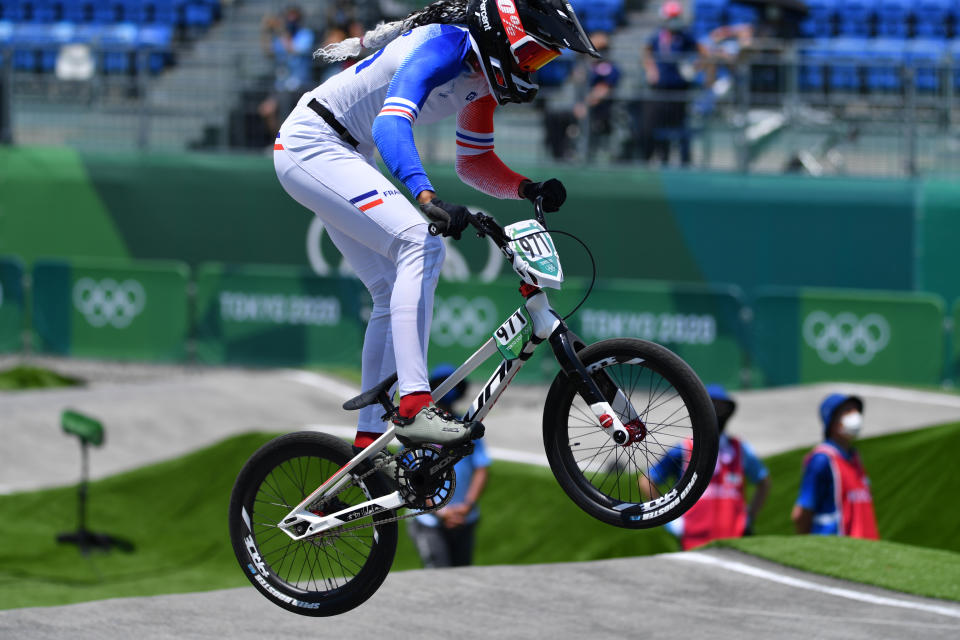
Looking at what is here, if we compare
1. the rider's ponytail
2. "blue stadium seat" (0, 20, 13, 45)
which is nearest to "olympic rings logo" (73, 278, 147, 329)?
"blue stadium seat" (0, 20, 13, 45)

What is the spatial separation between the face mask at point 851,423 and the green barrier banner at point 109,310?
36.6 ft

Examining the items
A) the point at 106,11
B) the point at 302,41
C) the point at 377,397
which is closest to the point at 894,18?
the point at 302,41

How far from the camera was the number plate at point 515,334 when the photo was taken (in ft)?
20.4

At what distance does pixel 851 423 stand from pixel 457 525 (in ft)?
10.4

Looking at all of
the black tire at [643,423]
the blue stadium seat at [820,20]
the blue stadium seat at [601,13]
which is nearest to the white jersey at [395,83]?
the black tire at [643,423]

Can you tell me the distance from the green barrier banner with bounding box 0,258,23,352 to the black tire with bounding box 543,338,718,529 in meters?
14.4

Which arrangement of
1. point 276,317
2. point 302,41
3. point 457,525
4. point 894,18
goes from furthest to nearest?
point 894,18 → point 302,41 → point 276,317 → point 457,525

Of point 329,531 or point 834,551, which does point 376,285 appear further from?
point 834,551

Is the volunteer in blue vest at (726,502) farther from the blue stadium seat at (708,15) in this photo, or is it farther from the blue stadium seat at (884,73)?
the blue stadium seat at (708,15)

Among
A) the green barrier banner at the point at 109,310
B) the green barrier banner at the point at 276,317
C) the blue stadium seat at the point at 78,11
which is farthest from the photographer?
the blue stadium seat at the point at 78,11

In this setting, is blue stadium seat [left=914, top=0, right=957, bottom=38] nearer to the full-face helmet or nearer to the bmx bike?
the bmx bike

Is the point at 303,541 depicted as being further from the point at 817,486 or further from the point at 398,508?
the point at 817,486

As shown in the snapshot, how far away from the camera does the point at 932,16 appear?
20.1m

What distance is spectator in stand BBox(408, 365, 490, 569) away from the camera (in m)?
11.1
